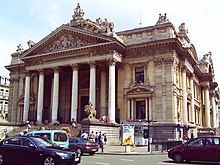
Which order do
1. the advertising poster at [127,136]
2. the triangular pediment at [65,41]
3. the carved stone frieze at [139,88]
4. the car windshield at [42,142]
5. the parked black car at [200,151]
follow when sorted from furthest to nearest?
1. the triangular pediment at [65,41]
2. the carved stone frieze at [139,88]
3. the advertising poster at [127,136]
4. the parked black car at [200,151]
5. the car windshield at [42,142]

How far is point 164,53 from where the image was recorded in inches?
1718

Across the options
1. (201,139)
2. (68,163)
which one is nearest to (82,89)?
(201,139)

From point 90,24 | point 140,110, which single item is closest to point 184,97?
point 140,110

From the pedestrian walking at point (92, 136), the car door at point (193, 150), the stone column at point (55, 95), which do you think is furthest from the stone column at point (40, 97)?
the car door at point (193, 150)

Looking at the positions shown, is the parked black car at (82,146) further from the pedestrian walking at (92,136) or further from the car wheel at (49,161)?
the car wheel at (49,161)

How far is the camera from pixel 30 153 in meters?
16.1

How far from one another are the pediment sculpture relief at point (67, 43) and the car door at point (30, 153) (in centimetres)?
3062

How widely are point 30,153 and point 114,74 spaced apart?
95.9 feet

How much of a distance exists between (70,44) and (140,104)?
13311mm

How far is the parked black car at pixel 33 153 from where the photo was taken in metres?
15.5

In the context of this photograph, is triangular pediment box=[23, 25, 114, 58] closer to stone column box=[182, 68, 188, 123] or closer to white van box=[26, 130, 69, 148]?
stone column box=[182, 68, 188, 123]

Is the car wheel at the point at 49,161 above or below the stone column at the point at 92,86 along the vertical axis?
below

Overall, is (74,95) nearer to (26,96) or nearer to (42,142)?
(26,96)

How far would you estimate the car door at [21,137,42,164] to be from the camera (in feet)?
51.8
